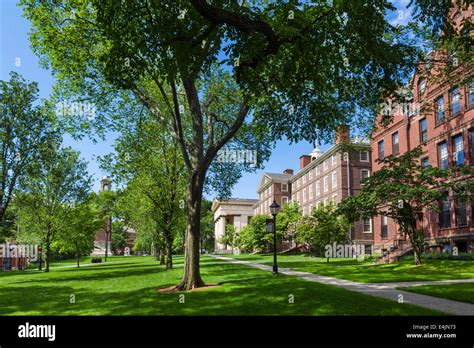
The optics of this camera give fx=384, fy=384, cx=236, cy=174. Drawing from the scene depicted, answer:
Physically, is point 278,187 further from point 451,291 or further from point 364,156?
point 451,291

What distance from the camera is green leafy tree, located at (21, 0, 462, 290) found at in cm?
905

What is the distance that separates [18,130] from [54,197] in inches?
624

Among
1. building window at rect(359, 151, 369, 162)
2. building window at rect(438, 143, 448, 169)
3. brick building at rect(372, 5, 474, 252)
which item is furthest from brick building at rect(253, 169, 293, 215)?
building window at rect(438, 143, 448, 169)

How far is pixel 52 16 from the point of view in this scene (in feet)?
51.3

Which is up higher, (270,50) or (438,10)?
(438,10)

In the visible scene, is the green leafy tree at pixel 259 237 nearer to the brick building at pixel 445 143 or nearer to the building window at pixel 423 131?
the brick building at pixel 445 143

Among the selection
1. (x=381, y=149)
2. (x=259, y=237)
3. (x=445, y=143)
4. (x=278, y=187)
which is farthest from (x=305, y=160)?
(x=445, y=143)

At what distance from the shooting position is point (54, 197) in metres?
34.6

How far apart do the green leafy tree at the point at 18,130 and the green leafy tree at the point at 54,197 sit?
12286mm

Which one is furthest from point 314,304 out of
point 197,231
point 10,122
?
point 10,122

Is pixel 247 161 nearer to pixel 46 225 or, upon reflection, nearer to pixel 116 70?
pixel 116 70

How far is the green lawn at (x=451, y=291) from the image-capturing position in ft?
36.0

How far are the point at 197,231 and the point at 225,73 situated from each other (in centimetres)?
897

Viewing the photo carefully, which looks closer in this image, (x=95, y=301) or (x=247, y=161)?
(x=95, y=301)
